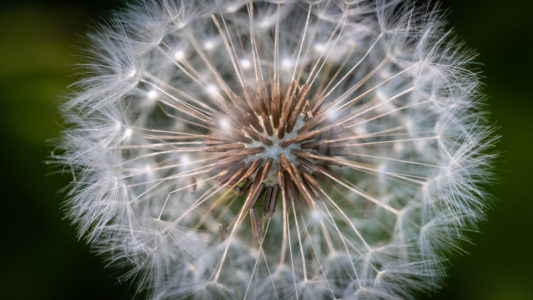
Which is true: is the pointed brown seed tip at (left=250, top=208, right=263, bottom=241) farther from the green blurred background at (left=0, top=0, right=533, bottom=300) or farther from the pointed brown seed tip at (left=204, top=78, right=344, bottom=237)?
the green blurred background at (left=0, top=0, right=533, bottom=300)

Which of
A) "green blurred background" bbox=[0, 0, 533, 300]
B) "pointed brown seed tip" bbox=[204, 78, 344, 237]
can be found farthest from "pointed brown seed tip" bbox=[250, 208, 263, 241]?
"green blurred background" bbox=[0, 0, 533, 300]

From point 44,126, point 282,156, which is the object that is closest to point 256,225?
point 282,156

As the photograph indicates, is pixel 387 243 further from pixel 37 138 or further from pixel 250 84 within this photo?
pixel 37 138

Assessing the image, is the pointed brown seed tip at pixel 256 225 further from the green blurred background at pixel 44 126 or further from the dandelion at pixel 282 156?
the green blurred background at pixel 44 126

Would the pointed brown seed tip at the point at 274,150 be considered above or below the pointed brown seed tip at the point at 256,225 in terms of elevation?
above

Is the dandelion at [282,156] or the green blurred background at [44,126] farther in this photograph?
the green blurred background at [44,126]

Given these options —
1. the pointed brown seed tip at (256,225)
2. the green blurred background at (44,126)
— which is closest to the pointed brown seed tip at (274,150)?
the pointed brown seed tip at (256,225)

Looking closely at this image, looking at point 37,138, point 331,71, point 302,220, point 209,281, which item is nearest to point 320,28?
point 331,71

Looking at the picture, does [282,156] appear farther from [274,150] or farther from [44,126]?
[44,126]
